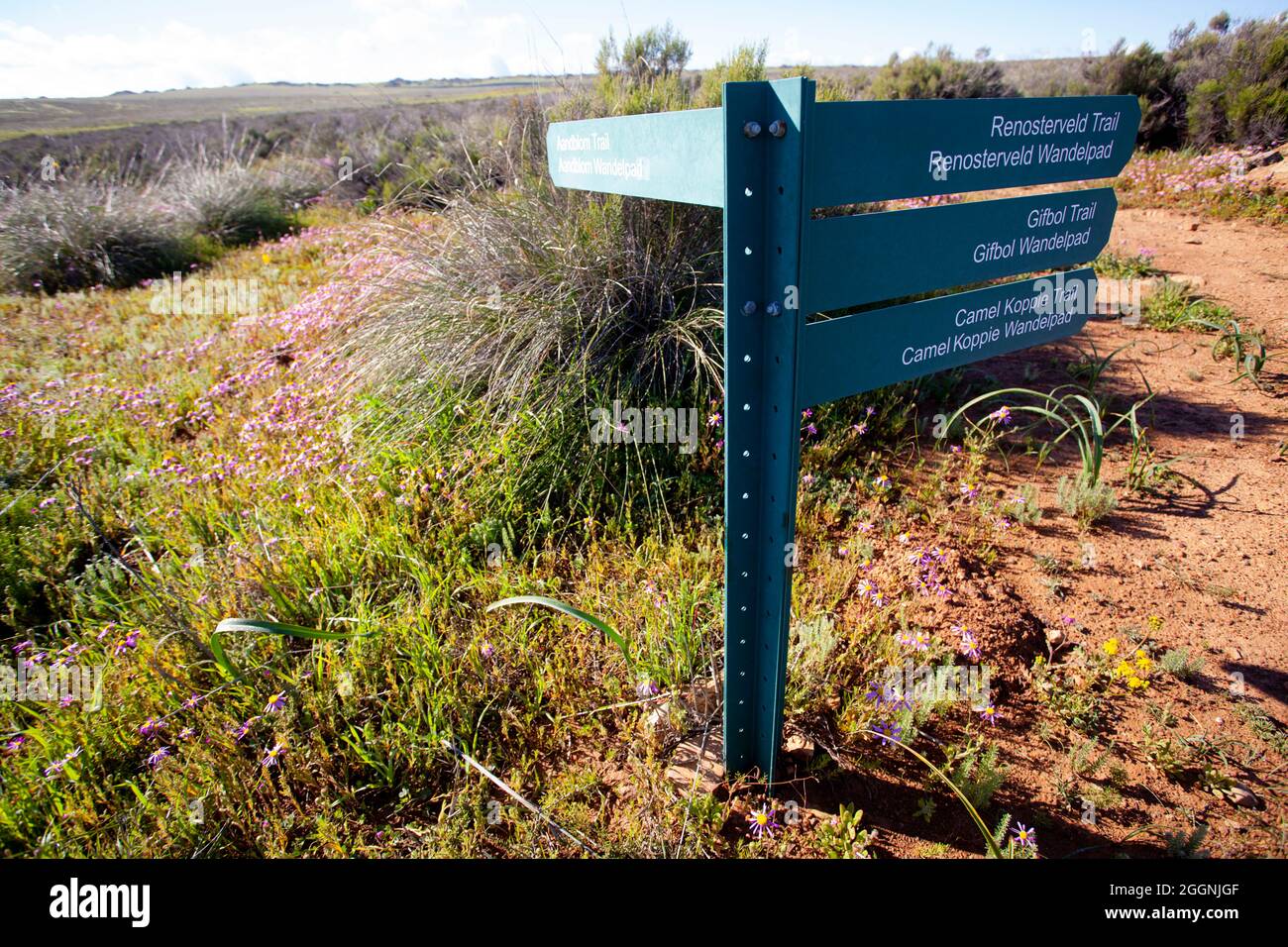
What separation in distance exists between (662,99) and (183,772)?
4.37m

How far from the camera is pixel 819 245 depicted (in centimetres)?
141

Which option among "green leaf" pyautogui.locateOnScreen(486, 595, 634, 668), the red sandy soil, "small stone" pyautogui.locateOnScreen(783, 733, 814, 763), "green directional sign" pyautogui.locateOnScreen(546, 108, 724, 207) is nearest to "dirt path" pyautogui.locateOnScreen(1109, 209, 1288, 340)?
the red sandy soil

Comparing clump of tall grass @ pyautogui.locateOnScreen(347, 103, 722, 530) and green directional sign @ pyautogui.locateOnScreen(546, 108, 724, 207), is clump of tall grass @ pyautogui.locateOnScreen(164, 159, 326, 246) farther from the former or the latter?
green directional sign @ pyautogui.locateOnScreen(546, 108, 724, 207)

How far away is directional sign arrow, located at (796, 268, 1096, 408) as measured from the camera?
1494 millimetres

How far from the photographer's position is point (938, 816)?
1.81 metres

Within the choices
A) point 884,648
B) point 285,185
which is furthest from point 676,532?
point 285,185

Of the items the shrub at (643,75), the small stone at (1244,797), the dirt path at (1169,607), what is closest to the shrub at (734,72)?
the shrub at (643,75)

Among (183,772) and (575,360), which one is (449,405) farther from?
(183,772)

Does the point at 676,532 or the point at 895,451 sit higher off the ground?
the point at 895,451

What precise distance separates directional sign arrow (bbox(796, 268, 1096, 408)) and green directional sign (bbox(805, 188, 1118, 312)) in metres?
0.05

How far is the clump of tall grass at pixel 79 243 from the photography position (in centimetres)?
736

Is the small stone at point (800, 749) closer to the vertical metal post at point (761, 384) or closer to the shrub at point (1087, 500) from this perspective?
the vertical metal post at point (761, 384)

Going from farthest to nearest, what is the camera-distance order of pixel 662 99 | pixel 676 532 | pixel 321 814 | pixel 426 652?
1. pixel 662 99
2. pixel 676 532
3. pixel 426 652
4. pixel 321 814

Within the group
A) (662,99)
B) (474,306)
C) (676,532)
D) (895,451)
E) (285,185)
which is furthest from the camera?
(285,185)
